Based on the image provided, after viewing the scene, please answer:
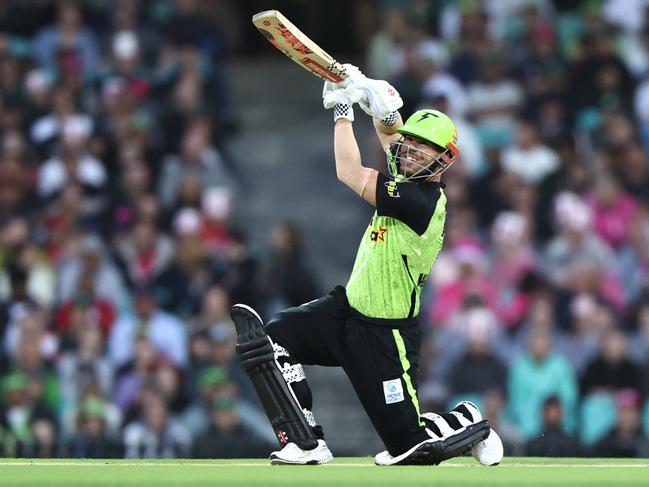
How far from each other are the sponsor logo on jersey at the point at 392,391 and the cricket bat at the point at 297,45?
6.23 ft

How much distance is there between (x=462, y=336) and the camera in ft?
49.4

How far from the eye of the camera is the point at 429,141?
9828 millimetres

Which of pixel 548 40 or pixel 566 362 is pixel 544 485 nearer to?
pixel 566 362

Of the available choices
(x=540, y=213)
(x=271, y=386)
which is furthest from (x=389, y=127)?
(x=540, y=213)

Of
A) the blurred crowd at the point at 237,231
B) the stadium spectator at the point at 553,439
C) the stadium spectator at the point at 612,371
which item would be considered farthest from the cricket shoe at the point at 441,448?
the stadium spectator at the point at 612,371

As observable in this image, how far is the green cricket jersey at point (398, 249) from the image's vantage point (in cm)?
969

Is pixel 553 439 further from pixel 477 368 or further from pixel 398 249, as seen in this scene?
pixel 398 249

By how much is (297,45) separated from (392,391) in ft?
7.40

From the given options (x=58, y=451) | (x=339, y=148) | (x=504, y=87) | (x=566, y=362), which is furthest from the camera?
(x=504, y=87)

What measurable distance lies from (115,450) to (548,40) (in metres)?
7.80

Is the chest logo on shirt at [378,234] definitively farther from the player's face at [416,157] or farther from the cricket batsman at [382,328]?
the player's face at [416,157]

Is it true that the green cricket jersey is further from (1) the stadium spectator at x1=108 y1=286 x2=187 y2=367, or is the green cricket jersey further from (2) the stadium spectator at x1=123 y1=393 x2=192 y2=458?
(1) the stadium spectator at x1=108 y1=286 x2=187 y2=367

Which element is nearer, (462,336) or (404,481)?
(404,481)

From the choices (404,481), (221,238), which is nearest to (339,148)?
(404,481)
